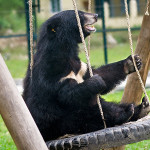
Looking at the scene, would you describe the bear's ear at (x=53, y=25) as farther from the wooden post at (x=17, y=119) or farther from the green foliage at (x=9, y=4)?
the green foliage at (x=9, y=4)

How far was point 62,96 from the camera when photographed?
4035 mm

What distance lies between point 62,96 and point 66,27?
103cm

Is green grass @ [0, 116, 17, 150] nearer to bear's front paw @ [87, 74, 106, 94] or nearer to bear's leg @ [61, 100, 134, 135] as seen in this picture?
bear's leg @ [61, 100, 134, 135]

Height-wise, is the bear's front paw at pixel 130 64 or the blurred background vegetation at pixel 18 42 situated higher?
the bear's front paw at pixel 130 64

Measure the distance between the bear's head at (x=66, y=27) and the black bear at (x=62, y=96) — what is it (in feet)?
0.04

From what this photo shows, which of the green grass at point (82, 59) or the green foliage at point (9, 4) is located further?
the green foliage at point (9, 4)

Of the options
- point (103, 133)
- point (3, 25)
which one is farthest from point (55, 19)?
point (3, 25)

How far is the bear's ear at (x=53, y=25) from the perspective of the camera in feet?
14.6

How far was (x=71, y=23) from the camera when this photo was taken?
4.70 meters

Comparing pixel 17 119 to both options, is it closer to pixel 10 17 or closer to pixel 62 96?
pixel 62 96

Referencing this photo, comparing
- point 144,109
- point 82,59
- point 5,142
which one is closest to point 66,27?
point 144,109

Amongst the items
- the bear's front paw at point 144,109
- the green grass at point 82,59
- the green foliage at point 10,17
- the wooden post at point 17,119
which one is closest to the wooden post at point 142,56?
the bear's front paw at point 144,109

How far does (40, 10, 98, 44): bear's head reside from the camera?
446 cm

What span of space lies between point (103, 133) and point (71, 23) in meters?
1.69
